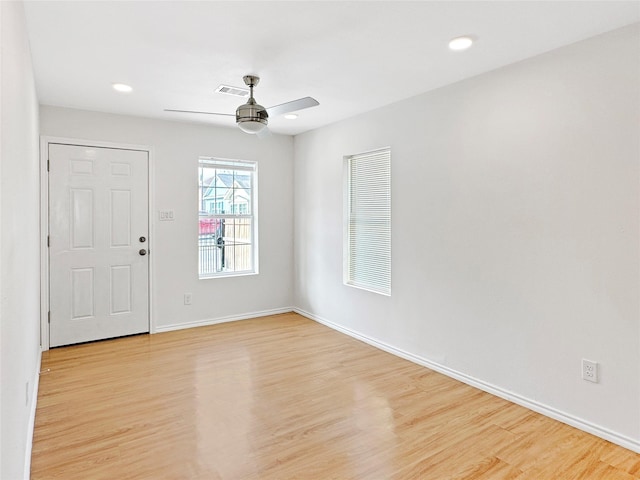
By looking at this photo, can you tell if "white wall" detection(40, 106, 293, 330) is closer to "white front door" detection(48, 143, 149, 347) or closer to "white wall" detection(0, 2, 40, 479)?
"white front door" detection(48, 143, 149, 347)

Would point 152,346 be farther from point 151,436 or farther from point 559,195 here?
point 559,195

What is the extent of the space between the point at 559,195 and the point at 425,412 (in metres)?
1.69

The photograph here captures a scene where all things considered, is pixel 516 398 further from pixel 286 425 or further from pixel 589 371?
pixel 286 425

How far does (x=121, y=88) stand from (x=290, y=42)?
5.71 ft

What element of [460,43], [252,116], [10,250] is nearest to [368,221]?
[252,116]

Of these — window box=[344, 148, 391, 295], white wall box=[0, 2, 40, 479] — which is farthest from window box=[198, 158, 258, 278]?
white wall box=[0, 2, 40, 479]

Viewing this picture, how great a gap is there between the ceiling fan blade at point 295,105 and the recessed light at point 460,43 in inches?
36.6

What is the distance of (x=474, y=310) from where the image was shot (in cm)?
313

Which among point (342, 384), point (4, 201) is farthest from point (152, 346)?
point (4, 201)

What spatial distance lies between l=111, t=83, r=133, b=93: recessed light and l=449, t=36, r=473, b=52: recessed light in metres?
2.58

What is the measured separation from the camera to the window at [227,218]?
194 inches

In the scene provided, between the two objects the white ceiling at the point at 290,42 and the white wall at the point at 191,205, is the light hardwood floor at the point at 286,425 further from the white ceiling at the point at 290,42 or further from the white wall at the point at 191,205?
the white ceiling at the point at 290,42

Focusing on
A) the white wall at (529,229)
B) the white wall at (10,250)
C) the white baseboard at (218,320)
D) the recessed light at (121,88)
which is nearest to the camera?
the white wall at (10,250)

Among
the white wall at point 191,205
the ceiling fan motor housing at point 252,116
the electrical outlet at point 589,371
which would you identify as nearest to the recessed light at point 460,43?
the ceiling fan motor housing at point 252,116
